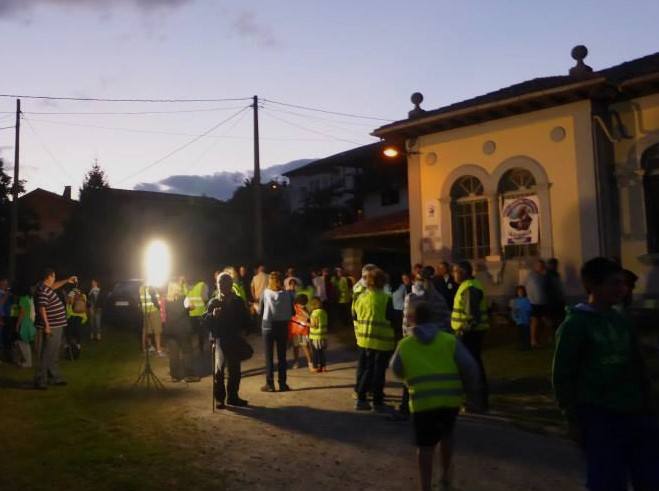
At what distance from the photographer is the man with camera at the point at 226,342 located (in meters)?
9.96

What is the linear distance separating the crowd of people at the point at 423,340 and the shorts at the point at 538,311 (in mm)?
41

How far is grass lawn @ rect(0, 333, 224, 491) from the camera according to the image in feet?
21.7

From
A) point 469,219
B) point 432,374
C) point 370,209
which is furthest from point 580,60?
point 432,374

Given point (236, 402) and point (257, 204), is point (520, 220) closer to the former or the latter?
point (257, 204)

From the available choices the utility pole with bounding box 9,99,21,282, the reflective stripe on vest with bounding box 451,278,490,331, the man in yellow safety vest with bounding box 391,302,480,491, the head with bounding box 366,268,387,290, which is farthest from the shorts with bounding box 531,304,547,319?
the utility pole with bounding box 9,99,21,282

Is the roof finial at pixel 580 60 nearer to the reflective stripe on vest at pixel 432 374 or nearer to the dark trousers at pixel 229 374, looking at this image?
the dark trousers at pixel 229 374

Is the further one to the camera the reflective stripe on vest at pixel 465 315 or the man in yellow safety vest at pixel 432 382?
the reflective stripe on vest at pixel 465 315

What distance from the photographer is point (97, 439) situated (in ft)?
26.7

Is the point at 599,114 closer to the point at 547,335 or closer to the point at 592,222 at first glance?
the point at 592,222

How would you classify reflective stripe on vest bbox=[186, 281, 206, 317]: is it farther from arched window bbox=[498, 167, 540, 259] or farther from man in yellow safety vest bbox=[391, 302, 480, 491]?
man in yellow safety vest bbox=[391, 302, 480, 491]

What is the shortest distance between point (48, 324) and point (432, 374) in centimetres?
792

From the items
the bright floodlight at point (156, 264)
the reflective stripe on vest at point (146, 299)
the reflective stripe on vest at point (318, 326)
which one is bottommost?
the reflective stripe on vest at point (318, 326)

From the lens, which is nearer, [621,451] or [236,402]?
[621,451]

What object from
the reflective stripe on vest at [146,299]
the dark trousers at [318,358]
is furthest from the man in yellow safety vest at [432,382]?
the reflective stripe on vest at [146,299]
